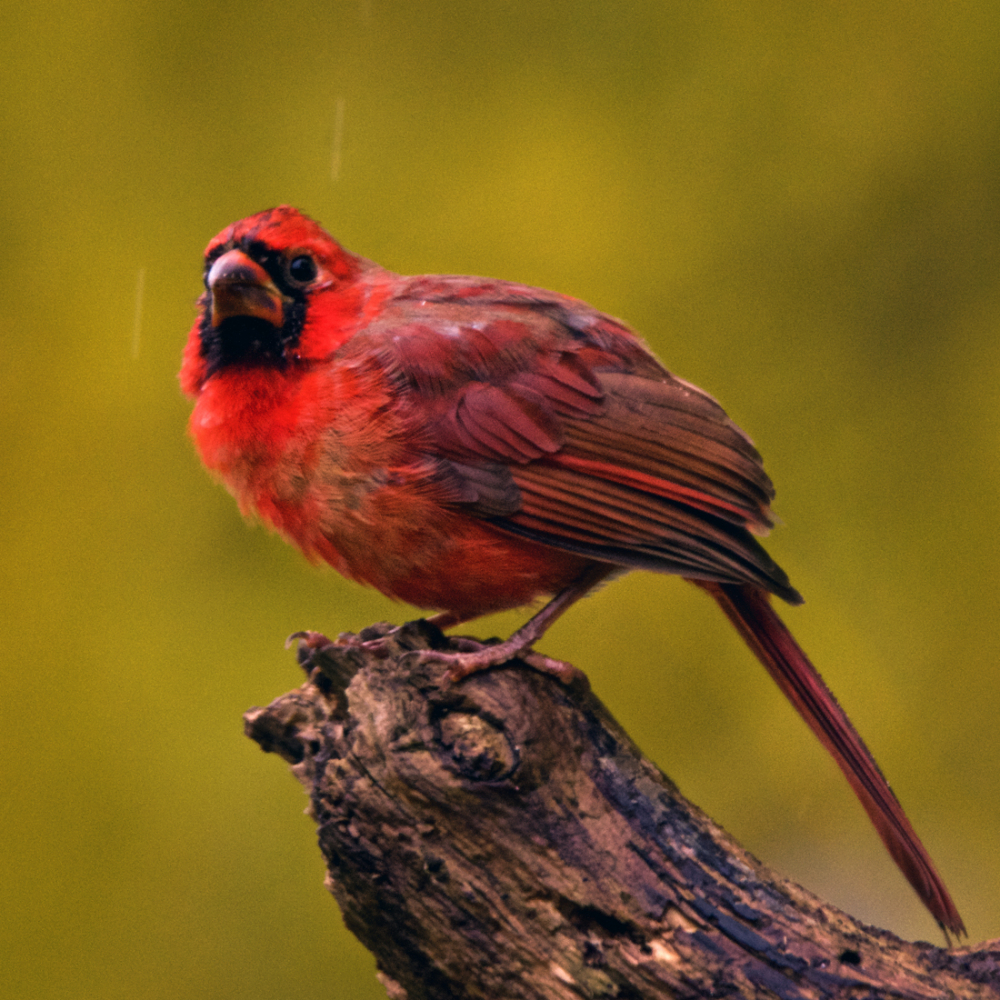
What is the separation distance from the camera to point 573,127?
4258 mm

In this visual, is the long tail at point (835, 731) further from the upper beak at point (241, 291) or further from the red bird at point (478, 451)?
the upper beak at point (241, 291)

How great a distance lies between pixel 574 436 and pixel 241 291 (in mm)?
790

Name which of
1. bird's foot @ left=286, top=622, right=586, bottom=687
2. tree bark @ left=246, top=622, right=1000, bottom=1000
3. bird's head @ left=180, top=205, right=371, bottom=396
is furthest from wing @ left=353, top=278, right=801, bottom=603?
tree bark @ left=246, top=622, right=1000, bottom=1000

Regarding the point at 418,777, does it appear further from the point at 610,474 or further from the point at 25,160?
the point at 25,160

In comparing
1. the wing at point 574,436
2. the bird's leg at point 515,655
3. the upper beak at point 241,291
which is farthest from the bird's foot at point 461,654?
the upper beak at point 241,291

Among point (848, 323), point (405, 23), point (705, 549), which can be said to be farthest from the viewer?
point (405, 23)

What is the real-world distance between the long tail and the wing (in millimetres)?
164

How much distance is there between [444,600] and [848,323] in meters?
1.94

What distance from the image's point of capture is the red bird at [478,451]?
2656 mm

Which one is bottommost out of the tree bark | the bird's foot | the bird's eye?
the tree bark

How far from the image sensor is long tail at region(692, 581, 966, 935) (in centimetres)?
261

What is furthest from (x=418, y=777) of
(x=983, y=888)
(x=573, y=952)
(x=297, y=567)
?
(x=983, y=888)

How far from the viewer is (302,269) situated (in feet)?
9.80

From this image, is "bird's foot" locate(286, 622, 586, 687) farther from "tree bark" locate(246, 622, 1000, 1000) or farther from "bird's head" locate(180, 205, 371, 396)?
"bird's head" locate(180, 205, 371, 396)
